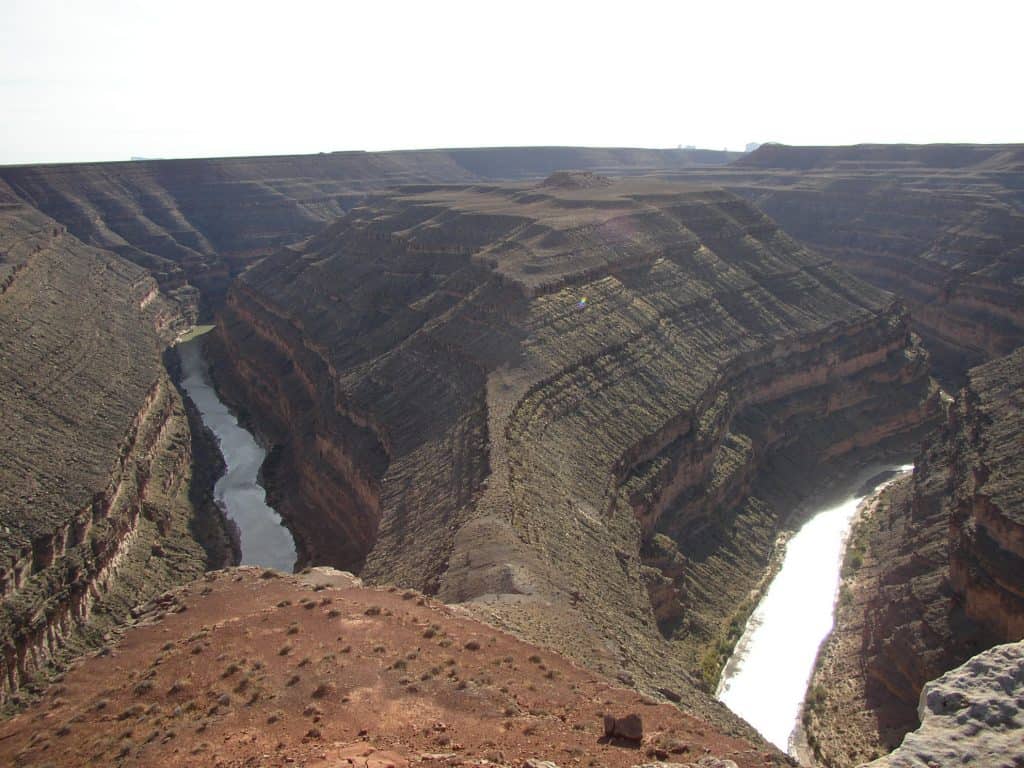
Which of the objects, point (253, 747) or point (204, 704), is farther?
point (204, 704)

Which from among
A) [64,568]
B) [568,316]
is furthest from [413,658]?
[568,316]

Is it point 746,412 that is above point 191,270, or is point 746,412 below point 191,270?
below

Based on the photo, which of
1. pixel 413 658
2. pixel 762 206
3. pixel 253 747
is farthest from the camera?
pixel 762 206

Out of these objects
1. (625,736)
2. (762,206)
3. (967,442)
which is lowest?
(625,736)

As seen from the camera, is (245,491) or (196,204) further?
(196,204)

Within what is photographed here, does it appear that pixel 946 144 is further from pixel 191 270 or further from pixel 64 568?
pixel 64 568

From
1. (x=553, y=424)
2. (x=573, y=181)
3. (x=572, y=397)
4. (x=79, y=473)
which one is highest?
(x=573, y=181)

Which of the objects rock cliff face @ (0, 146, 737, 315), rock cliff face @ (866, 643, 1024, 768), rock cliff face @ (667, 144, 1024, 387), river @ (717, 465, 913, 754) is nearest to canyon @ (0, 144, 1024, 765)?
rock cliff face @ (667, 144, 1024, 387)

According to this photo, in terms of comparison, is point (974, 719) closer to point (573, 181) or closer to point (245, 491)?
point (245, 491)

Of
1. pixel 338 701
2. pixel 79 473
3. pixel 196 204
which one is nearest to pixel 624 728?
pixel 338 701
